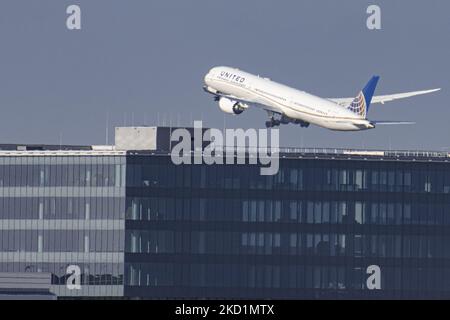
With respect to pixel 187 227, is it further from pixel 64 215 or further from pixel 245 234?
pixel 64 215

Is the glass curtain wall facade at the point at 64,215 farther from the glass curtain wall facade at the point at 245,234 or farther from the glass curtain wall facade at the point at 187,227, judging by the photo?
the glass curtain wall facade at the point at 245,234

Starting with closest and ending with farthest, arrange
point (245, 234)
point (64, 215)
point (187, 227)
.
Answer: point (187, 227), point (245, 234), point (64, 215)

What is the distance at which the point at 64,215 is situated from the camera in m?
195

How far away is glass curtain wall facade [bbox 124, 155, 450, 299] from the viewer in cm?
19212

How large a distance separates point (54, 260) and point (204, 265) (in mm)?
19039

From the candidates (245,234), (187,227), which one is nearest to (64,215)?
(187,227)

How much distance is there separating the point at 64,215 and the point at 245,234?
23.2 m

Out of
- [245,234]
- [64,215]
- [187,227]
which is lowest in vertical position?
[245,234]

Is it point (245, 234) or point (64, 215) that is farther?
point (64, 215)

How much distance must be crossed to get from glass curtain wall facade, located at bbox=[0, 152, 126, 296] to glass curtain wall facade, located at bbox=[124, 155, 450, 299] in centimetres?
207
